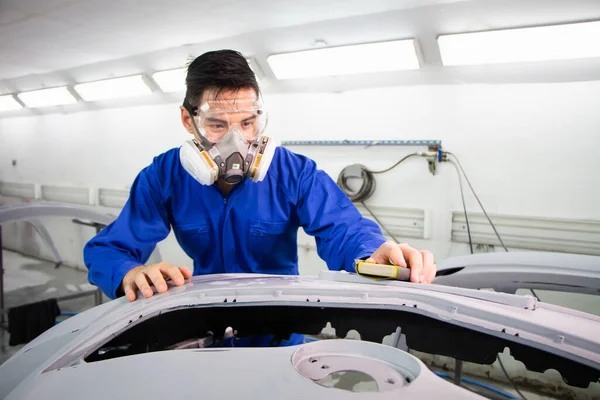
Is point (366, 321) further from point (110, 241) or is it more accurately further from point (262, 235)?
point (110, 241)

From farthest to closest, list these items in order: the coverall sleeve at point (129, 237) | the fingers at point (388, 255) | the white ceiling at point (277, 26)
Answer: the white ceiling at point (277, 26) < the coverall sleeve at point (129, 237) < the fingers at point (388, 255)

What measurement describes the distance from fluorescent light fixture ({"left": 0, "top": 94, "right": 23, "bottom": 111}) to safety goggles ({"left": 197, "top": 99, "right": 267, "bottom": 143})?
5512 mm

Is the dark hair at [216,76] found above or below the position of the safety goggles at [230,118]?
above

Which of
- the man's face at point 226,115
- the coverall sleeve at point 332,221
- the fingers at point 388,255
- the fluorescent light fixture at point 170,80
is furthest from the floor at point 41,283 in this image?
the fingers at point 388,255

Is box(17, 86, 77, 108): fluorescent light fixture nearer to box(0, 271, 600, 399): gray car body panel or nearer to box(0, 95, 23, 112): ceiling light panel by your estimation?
box(0, 95, 23, 112): ceiling light panel

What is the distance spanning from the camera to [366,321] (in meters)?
1.14

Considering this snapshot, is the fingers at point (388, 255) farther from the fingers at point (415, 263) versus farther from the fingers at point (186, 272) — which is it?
the fingers at point (186, 272)

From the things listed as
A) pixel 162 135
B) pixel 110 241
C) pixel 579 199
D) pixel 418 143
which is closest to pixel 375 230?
pixel 110 241

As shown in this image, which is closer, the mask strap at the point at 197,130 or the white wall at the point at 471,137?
the mask strap at the point at 197,130

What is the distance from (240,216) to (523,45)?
2089mm

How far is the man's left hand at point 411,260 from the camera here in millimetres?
1149

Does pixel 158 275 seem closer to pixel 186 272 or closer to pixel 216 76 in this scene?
pixel 186 272

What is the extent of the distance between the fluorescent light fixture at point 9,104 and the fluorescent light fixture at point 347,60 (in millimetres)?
4668

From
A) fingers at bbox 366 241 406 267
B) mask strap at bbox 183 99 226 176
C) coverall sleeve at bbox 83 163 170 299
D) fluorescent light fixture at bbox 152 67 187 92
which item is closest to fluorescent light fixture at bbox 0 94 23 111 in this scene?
fluorescent light fixture at bbox 152 67 187 92
